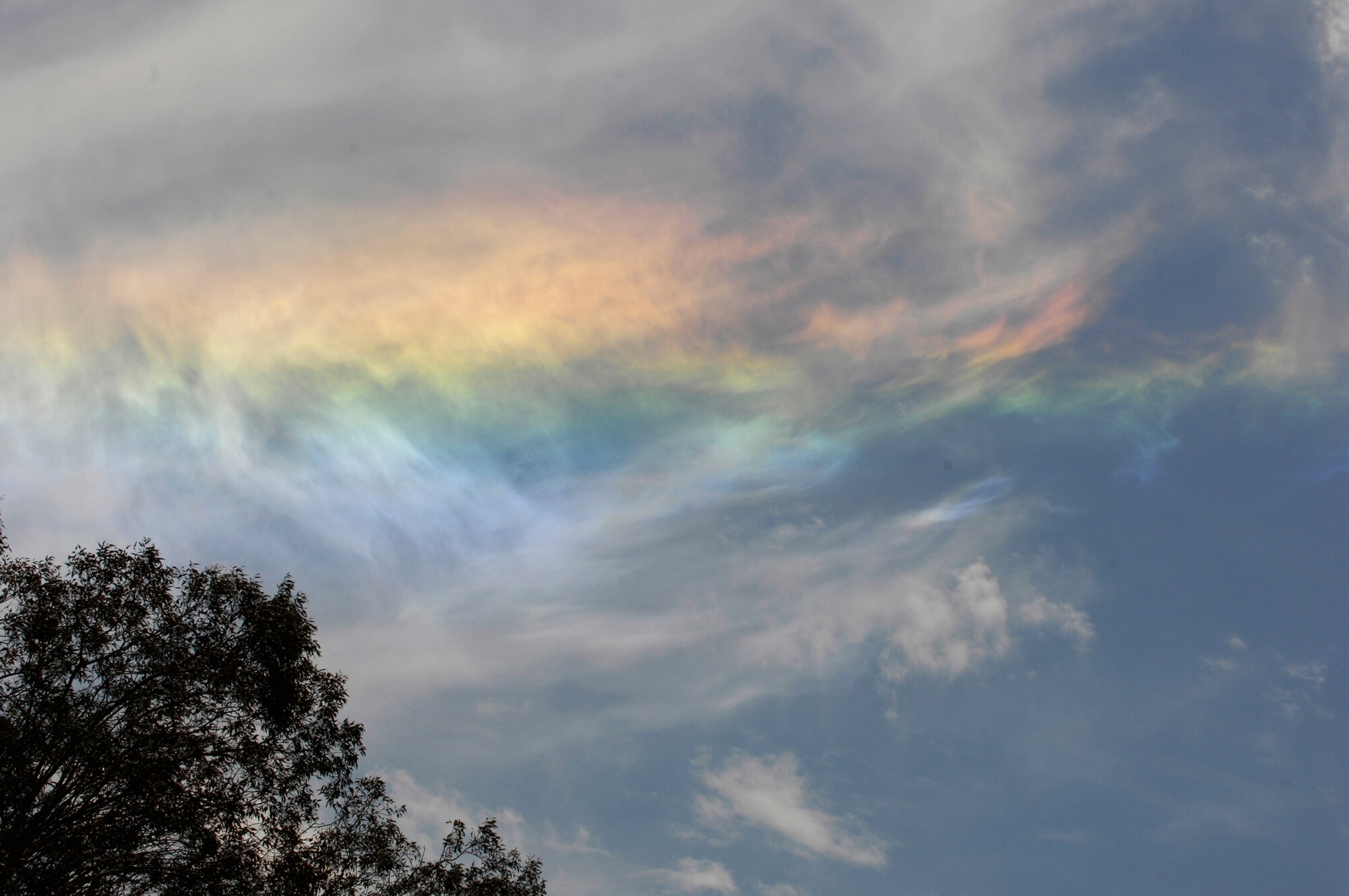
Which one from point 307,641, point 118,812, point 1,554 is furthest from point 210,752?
point 1,554

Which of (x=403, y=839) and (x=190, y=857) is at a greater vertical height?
(x=403, y=839)

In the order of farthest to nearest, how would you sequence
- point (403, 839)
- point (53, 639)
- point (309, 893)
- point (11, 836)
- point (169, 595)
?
1. point (403, 839)
2. point (309, 893)
3. point (169, 595)
4. point (53, 639)
5. point (11, 836)

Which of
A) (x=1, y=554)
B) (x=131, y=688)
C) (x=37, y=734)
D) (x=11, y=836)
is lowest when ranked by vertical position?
(x=11, y=836)

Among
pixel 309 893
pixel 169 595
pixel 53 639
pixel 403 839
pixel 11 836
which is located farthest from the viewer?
pixel 403 839

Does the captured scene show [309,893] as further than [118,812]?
Yes

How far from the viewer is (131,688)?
25234 mm

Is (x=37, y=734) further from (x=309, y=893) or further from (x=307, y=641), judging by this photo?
(x=309, y=893)

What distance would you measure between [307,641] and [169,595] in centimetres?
409

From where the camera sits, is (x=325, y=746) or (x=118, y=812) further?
(x=325, y=746)

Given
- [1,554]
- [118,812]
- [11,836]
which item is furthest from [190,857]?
[1,554]

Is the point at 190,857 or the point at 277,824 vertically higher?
the point at 277,824

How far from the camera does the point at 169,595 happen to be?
87.5 feet

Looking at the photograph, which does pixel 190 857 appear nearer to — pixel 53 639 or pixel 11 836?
pixel 11 836

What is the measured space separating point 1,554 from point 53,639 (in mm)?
2502
